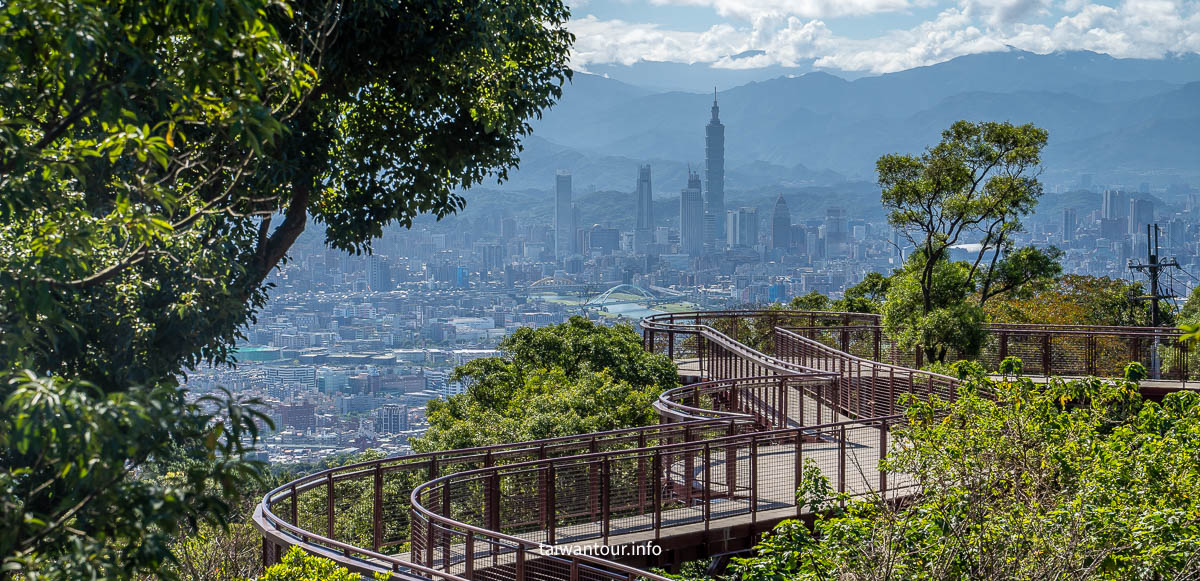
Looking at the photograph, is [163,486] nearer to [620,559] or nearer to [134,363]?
[134,363]

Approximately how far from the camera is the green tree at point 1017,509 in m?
6.58

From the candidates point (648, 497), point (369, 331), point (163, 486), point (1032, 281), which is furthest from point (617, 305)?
point (163, 486)

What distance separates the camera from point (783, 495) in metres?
11.2

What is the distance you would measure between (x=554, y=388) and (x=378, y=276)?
12727cm

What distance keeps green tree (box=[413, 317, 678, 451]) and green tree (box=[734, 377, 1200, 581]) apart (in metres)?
8.44

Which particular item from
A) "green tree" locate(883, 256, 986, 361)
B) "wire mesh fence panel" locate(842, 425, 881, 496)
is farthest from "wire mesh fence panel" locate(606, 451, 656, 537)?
"green tree" locate(883, 256, 986, 361)

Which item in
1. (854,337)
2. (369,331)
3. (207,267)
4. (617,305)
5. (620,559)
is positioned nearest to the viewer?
(207,267)

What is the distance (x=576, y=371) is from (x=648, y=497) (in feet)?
32.6

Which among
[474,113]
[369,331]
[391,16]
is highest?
[391,16]

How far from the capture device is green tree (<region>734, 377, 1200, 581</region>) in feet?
21.6

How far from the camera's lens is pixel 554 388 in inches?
776

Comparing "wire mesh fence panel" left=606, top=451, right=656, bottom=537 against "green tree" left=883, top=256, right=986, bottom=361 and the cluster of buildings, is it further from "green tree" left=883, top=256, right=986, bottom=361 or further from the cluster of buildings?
"green tree" left=883, top=256, right=986, bottom=361

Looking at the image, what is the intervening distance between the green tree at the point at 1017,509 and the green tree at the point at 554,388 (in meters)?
8.44

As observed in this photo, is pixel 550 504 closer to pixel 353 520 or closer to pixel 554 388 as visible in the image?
pixel 353 520
